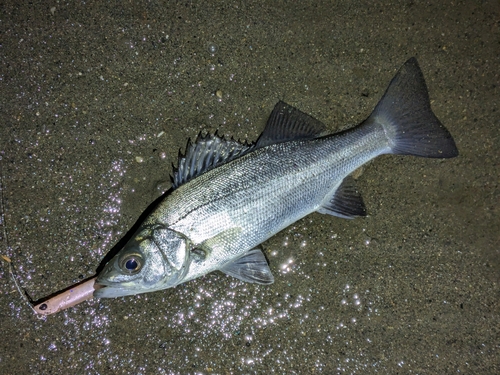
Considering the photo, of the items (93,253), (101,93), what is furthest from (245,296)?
(101,93)

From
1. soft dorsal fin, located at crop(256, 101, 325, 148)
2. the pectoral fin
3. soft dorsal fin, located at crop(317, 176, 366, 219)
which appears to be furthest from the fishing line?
soft dorsal fin, located at crop(317, 176, 366, 219)

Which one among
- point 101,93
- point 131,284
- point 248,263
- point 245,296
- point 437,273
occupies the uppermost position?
point 101,93

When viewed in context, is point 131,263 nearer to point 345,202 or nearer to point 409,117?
point 345,202

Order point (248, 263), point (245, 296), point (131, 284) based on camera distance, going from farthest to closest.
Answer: point (245, 296), point (248, 263), point (131, 284)

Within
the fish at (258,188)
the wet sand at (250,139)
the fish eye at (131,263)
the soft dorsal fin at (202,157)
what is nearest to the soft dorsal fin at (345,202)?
the fish at (258,188)

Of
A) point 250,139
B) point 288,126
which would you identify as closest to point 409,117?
point 288,126

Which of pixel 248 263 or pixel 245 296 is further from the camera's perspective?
pixel 245 296

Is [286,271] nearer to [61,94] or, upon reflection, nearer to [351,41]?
[351,41]
